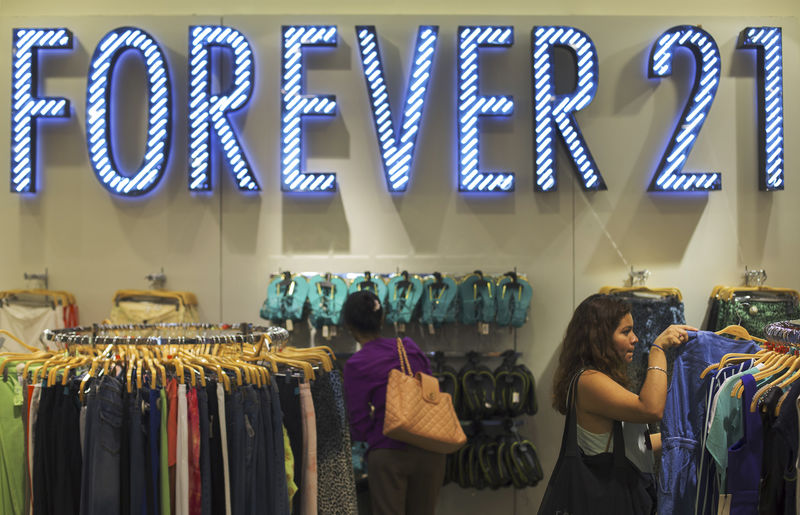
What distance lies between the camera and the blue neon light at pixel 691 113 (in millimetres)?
5281

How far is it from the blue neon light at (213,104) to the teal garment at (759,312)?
346 cm

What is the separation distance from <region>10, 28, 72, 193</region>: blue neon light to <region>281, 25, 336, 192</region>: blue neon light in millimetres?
1596

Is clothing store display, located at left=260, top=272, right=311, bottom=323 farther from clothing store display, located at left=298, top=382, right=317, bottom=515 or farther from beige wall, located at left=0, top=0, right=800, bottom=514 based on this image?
clothing store display, located at left=298, top=382, right=317, bottom=515

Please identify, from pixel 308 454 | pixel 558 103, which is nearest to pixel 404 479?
pixel 308 454

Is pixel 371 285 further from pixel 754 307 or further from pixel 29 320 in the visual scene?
pixel 754 307

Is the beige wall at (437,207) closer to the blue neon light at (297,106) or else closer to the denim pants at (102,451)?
the blue neon light at (297,106)

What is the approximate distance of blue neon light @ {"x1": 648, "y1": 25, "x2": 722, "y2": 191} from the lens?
17.3ft

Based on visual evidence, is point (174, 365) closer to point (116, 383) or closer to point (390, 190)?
point (116, 383)

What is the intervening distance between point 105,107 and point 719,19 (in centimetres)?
450

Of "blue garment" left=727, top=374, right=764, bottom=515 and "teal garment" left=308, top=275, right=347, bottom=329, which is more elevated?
"teal garment" left=308, top=275, right=347, bottom=329

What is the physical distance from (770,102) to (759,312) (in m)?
1.53

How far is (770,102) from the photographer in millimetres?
5348

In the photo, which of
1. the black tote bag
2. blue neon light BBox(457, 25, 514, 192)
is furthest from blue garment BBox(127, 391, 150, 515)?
blue neon light BBox(457, 25, 514, 192)

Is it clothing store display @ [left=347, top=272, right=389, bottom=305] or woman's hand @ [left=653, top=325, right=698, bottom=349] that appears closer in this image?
woman's hand @ [left=653, top=325, right=698, bottom=349]
